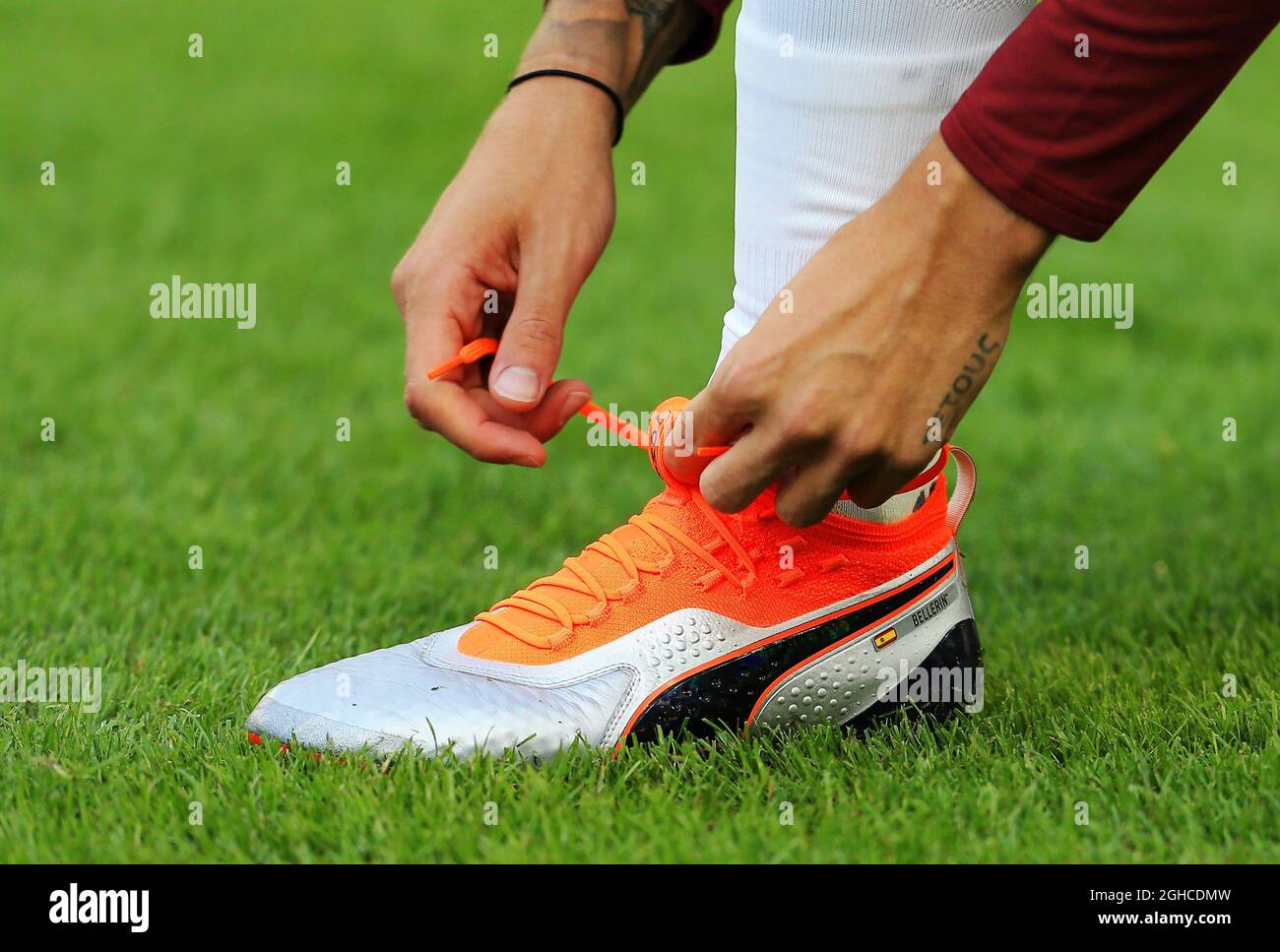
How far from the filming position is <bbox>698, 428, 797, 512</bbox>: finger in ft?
3.98

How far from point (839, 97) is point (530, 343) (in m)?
0.41

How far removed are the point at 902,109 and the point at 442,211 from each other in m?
0.52

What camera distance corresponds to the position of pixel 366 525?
241 centimetres

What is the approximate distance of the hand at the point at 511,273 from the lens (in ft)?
4.73

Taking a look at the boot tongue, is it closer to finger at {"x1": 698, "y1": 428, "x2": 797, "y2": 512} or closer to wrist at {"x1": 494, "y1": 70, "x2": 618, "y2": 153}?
finger at {"x1": 698, "y1": 428, "x2": 797, "y2": 512}

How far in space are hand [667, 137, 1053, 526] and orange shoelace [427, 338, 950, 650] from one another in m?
0.28

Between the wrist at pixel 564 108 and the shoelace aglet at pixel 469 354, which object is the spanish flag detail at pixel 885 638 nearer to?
the shoelace aglet at pixel 469 354

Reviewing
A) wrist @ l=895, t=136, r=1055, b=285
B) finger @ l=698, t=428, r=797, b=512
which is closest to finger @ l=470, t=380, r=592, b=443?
finger @ l=698, t=428, r=797, b=512

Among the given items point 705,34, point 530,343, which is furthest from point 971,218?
point 705,34

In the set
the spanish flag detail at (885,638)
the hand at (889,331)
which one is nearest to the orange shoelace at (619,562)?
the spanish flag detail at (885,638)

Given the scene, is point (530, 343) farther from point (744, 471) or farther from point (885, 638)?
point (885, 638)

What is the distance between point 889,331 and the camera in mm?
1158
